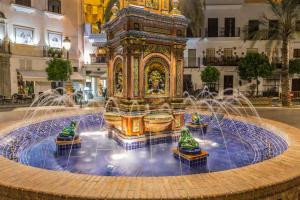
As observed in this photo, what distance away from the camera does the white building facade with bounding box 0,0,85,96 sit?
83.4ft

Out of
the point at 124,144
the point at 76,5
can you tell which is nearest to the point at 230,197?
the point at 124,144

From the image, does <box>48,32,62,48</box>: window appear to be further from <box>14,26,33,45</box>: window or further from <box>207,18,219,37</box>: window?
<box>207,18,219,37</box>: window

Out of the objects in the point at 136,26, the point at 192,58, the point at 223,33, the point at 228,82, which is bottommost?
the point at 228,82

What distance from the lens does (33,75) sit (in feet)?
85.6

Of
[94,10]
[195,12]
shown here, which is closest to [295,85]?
[195,12]

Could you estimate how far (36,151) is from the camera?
7.48 m

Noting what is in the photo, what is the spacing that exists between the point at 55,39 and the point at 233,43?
22048mm

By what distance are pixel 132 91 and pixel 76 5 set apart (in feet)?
89.3

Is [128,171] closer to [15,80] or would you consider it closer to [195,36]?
[15,80]

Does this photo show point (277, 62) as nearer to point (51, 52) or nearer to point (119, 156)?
point (51, 52)

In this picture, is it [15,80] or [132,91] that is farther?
[15,80]

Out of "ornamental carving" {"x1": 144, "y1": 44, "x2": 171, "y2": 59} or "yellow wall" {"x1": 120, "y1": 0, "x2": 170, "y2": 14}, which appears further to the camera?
"ornamental carving" {"x1": 144, "y1": 44, "x2": 171, "y2": 59}

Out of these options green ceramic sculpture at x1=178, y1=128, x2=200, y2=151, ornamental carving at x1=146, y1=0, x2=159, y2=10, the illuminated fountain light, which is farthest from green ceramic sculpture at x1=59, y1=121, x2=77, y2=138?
ornamental carving at x1=146, y1=0, x2=159, y2=10

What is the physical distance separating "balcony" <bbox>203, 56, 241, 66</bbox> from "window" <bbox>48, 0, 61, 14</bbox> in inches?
748
